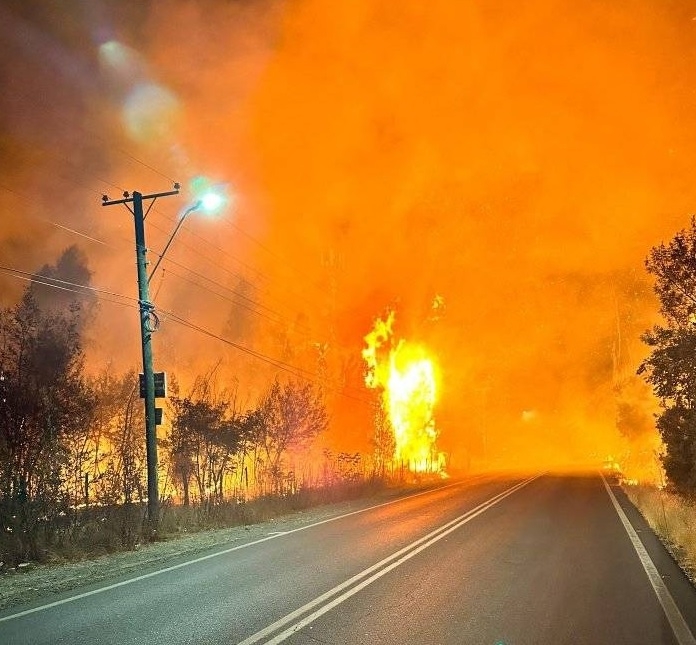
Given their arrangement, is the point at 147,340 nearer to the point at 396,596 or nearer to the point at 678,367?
the point at 396,596

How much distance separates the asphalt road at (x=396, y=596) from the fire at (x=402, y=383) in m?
30.5

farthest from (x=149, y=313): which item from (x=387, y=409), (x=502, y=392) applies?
(x=502, y=392)

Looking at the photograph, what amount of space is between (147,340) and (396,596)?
414 inches

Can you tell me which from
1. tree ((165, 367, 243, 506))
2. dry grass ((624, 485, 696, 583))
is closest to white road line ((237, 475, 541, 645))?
dry grass ((624, 485, 696, 583))

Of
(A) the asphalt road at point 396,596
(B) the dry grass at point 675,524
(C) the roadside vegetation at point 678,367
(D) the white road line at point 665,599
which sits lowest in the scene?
(B) the dry grass at point 675,524

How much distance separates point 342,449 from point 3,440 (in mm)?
40693

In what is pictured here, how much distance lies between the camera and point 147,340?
15344mm

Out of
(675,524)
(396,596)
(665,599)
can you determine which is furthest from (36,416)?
(675,524)

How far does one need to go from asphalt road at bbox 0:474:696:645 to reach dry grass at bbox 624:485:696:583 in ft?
1.10

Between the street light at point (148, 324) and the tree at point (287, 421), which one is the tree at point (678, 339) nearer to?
the street light at point (148, 324)

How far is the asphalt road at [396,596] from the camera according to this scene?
614 centimetres

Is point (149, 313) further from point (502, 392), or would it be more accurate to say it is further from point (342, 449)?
point (502, 392)

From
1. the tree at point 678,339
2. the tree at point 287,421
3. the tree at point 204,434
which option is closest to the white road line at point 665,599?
the tree at point 678,339

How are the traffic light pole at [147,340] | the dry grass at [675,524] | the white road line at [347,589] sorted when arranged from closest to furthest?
the white road line at [347,589] → the dry grass at [675,524] → the traffic light pole at [147,340]
